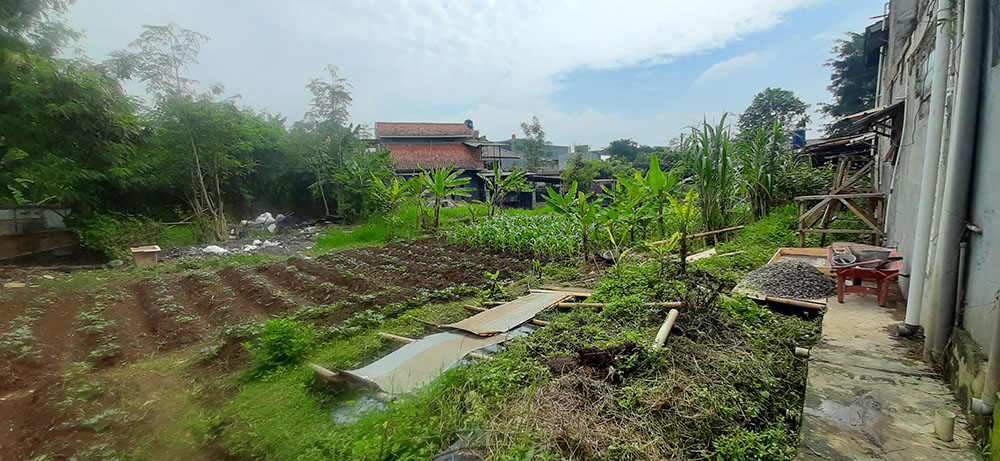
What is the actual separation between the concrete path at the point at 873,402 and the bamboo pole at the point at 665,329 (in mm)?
868

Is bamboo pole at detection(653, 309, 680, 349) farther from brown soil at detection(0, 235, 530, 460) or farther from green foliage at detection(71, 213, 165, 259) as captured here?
green foliage at detection(71, 213, 165, 259)

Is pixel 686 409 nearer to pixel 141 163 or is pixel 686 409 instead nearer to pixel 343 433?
pixel 343 433

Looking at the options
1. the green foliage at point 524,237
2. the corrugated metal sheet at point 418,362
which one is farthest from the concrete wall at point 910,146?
the green foliage at point 524,237

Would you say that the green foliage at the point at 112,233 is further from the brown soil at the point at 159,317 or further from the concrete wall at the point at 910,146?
the concrete wall at the point at 910,146

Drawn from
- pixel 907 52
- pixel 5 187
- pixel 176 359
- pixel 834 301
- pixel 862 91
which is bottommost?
pixel 176 359

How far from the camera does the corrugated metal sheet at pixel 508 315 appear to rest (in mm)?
3865

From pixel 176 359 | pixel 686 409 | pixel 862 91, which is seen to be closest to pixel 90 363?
pixel 176 359

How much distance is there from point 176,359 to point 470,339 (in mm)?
2838

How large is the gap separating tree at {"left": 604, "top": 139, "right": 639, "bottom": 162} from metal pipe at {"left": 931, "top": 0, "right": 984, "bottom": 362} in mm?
36289

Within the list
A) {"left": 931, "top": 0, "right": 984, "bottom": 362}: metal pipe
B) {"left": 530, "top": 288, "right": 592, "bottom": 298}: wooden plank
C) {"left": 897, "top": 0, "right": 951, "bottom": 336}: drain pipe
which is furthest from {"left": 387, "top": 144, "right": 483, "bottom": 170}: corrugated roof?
{"left": 931, "top": 0, "right": 984, "bottom": 362}: metal pipe

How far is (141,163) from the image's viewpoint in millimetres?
9023

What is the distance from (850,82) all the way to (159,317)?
25369 millimetres

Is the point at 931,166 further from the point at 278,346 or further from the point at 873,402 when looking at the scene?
the point at 278,346

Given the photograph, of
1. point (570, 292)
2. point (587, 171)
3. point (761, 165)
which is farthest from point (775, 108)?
point (570, 292)
